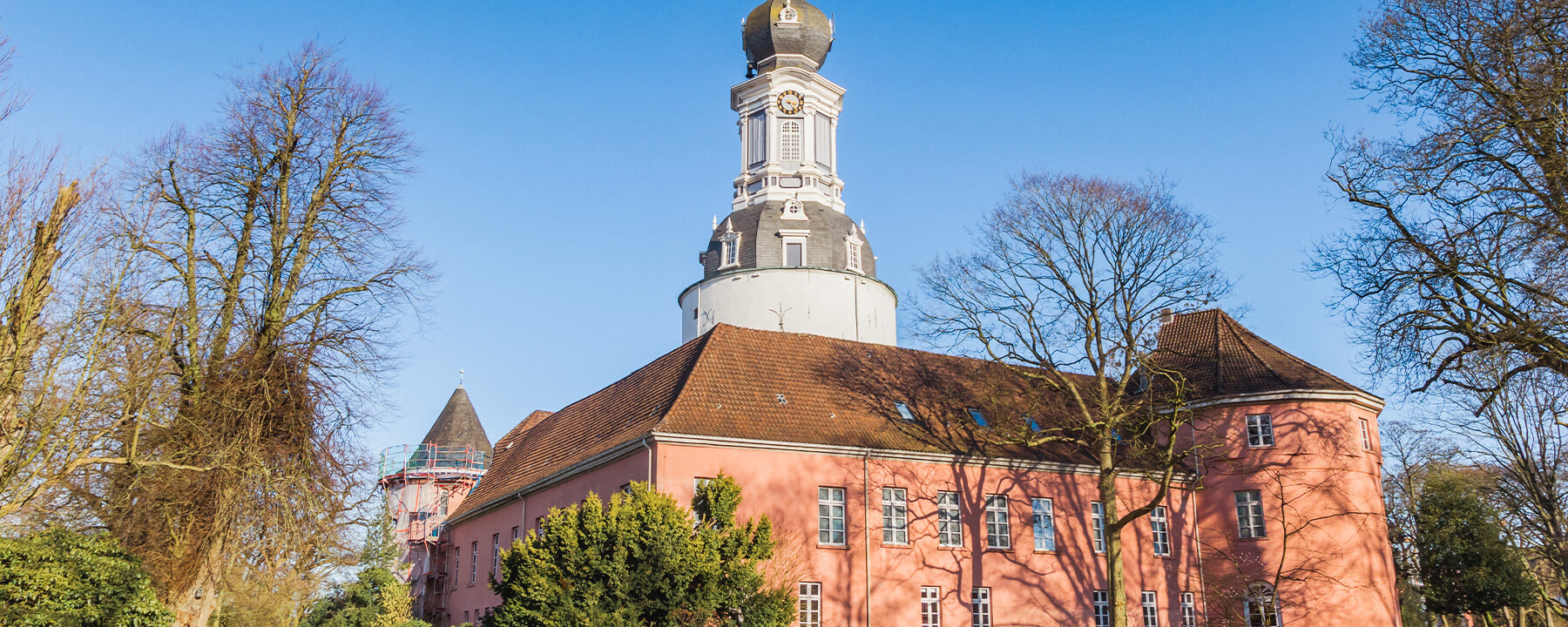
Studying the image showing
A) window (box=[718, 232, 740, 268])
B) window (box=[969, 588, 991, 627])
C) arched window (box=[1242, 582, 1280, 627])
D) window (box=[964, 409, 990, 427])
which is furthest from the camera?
window (box=[718, 232, 740, 268])

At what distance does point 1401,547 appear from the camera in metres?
41.3

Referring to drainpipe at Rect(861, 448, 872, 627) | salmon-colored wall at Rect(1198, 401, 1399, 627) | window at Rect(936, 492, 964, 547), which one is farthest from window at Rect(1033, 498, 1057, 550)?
drainpipe at Rect(861, 448, 872, 627)

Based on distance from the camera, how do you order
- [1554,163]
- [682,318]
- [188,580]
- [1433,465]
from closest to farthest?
[1554,163], [188,580], [1433,465], [682,318]

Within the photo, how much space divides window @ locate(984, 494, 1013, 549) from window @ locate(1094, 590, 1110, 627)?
282 cm

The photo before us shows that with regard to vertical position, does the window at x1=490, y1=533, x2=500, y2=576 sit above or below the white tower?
below

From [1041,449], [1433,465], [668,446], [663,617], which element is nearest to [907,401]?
[1041,449]

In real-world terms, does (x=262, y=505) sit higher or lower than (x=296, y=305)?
lower

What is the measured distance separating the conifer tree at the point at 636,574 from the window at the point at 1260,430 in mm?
14862

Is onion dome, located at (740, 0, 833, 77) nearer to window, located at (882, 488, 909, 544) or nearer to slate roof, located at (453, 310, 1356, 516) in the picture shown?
slate roof, located at (453, 310, 1356, 516)

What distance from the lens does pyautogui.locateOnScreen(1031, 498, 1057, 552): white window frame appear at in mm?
29750

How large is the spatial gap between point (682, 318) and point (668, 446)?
2435cm

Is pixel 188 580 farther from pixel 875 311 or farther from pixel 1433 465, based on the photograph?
pixel 1433 465

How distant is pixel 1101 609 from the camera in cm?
3009

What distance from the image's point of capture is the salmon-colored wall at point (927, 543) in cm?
2648
